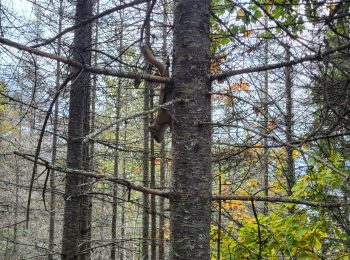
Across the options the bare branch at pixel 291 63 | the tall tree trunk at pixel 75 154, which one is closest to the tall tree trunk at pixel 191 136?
the bare branch at pixel 291 63

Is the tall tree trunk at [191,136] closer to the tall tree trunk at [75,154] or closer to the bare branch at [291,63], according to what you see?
the bare branch at [291,63]

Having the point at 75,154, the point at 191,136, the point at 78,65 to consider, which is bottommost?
the point at 191,136

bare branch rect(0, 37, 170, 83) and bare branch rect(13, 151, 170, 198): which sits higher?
bare branch rect(0, 37, 170, 83)

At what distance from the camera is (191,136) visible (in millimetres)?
2246

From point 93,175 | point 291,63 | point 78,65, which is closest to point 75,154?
point 93,175

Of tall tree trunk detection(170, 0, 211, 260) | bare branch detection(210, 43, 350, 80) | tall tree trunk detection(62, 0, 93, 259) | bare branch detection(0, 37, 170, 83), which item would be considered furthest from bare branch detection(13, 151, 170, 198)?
tall tree trunk detection(62, 0, 93, 259)

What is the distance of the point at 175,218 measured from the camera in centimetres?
220

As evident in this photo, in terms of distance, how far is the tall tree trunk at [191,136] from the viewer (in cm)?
216

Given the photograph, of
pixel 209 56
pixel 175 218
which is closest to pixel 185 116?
pixel 209 56

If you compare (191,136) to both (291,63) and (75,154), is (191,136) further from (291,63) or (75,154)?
(75,154)

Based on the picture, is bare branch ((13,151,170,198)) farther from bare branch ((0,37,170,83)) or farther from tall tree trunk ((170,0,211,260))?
bare branch ((0,37,170,83))

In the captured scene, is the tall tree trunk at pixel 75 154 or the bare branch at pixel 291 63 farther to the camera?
the tall tree trunk at pixel 75 154

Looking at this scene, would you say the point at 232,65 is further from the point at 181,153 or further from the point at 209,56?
the point at 181,153

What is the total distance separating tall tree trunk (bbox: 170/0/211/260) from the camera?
2164mm
